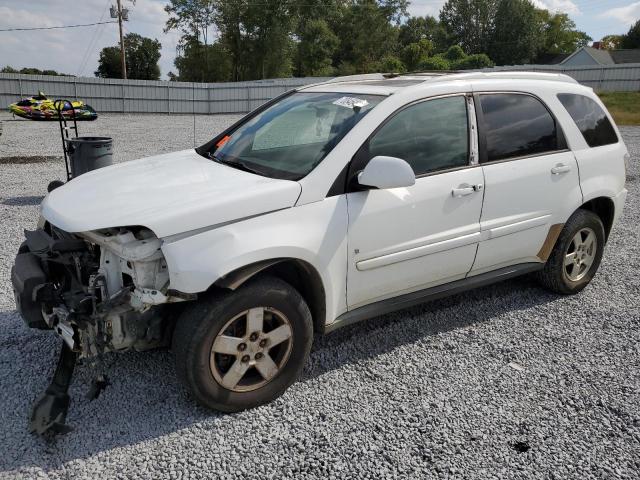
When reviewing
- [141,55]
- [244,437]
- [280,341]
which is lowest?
[244,437]

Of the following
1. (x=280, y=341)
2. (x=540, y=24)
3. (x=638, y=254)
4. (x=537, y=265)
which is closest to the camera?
(x=280, y=341)

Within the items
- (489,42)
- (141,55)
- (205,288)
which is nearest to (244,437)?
(205,288)

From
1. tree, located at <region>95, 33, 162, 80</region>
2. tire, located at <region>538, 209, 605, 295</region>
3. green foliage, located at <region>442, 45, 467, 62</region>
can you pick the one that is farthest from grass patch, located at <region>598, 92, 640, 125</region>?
tree, located at <region>95, 33, 162, 80</region>

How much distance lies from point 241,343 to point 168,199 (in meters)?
0.89

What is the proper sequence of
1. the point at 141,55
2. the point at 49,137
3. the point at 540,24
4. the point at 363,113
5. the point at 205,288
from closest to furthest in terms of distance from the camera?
the point at 205,288
the point at 363,113
the point at 49,137
the point at 141,55
the point at 540,24

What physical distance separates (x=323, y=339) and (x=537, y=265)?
6.17 feet

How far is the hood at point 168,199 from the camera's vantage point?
9.29ft

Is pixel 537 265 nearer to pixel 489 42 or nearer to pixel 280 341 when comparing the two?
pixel 280 341

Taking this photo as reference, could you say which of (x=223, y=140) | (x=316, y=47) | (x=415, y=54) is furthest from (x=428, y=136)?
(x=415, y=54)

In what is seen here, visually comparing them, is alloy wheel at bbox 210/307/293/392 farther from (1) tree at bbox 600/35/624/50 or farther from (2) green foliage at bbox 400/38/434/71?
(1) tree at bbox 600/35/624/50

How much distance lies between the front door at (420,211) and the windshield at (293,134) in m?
0.25

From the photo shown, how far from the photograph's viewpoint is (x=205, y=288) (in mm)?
2773

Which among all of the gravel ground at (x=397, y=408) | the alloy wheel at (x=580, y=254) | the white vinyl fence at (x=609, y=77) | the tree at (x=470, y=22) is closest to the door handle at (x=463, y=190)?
the gravel ground at (x=397, y=408)

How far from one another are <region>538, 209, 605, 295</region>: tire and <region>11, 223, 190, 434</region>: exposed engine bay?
10.4ft
